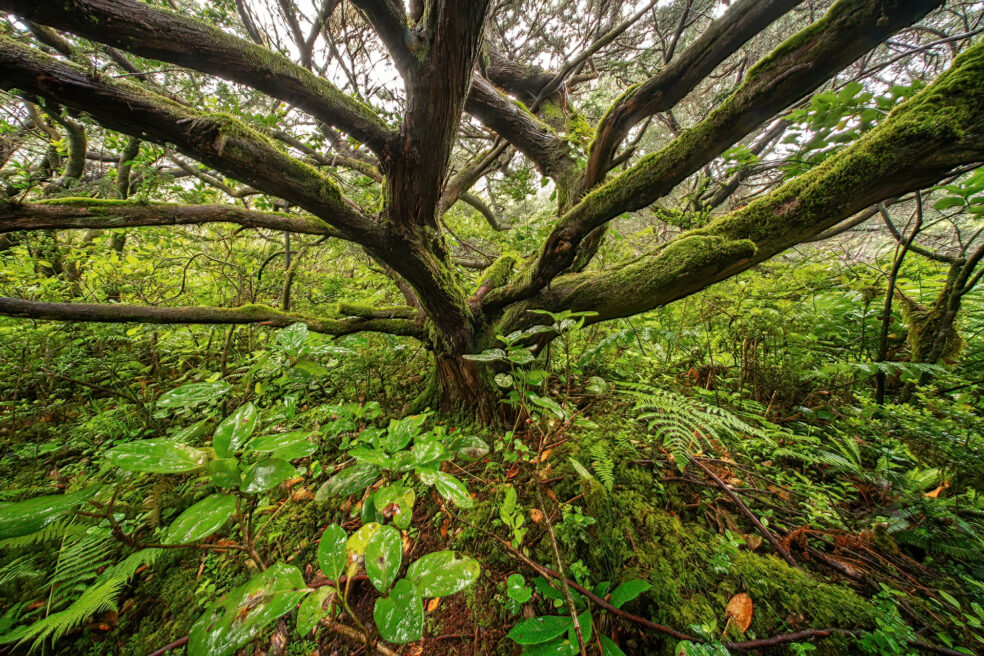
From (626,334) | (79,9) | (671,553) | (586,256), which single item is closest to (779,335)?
(626,334)

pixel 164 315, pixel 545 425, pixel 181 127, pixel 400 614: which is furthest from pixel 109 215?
pixel 545 425

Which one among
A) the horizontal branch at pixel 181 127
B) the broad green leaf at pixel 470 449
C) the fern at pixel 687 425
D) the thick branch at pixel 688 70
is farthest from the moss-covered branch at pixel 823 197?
the horizontal branch at pixel 181 127

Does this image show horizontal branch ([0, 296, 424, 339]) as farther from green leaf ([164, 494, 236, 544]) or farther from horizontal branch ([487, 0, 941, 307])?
horizontal branch ([487, 0, 941, 307])

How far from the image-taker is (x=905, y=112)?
1220 millimetres

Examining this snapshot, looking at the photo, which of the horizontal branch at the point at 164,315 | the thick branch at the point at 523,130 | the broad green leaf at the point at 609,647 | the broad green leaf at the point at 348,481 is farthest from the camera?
the thick branch at the point at 523,130

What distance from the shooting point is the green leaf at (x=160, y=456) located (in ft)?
2.22

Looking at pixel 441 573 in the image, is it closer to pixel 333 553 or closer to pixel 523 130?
pixel 333 553

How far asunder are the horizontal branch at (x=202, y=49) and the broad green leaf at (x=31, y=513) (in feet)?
5.47

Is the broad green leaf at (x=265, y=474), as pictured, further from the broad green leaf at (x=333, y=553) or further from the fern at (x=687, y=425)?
the fern at (x=687, y=425)

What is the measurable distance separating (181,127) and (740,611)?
114 inches

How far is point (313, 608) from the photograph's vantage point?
731mm

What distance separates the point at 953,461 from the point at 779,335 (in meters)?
0.90

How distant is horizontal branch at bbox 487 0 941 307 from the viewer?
3.93 feet

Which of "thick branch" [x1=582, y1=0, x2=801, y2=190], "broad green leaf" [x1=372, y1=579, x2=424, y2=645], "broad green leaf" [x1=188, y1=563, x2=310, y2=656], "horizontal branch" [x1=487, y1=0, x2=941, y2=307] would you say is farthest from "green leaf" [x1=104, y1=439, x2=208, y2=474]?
"thick branch" [x1=582, y1=0, x2=801, y2=190]
